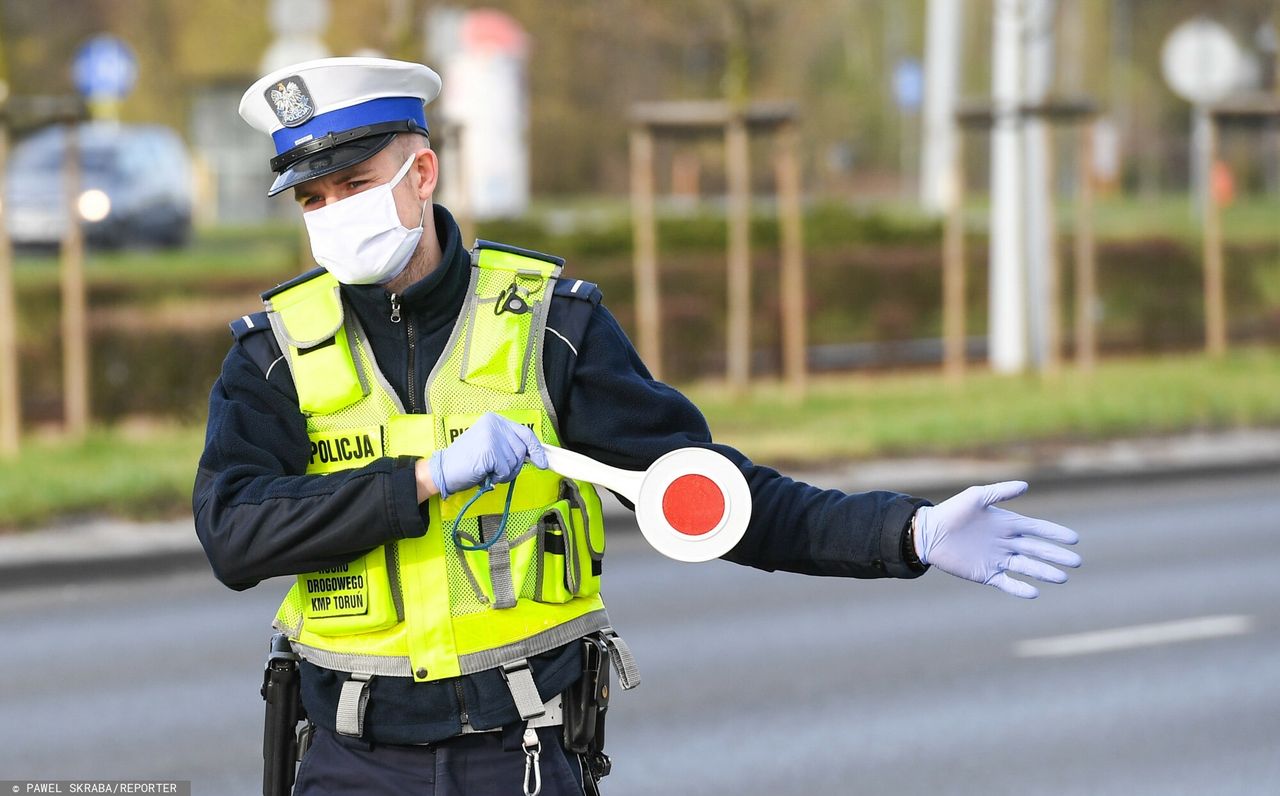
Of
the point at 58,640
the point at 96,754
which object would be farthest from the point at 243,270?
the point at 96,754

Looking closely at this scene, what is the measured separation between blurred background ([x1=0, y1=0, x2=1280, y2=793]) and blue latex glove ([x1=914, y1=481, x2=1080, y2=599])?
10.4 ft

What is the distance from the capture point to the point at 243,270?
20.7 metres

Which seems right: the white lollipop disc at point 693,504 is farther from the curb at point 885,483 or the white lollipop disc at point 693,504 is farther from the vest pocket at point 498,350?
the curb at point 885,483

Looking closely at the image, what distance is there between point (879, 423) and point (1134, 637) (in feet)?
17.5

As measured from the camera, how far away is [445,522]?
304 cm

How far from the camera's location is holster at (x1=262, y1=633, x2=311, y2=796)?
3.16 meters

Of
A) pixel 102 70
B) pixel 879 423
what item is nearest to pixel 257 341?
pixel 879 423

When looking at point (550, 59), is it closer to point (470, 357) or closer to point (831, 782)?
point (831, 782)

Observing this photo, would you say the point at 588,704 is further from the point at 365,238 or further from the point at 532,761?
the point at 365,238

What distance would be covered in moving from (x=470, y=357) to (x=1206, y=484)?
34.4 feet

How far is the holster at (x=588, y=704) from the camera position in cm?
311

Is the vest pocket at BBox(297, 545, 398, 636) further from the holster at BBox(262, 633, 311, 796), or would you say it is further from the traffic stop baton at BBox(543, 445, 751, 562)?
the traffic stop baton at BBox(543, 445, 751, 562)

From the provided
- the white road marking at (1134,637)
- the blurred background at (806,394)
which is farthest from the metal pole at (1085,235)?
the white road marking at (1134,637)

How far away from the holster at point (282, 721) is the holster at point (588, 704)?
16.8 inches
